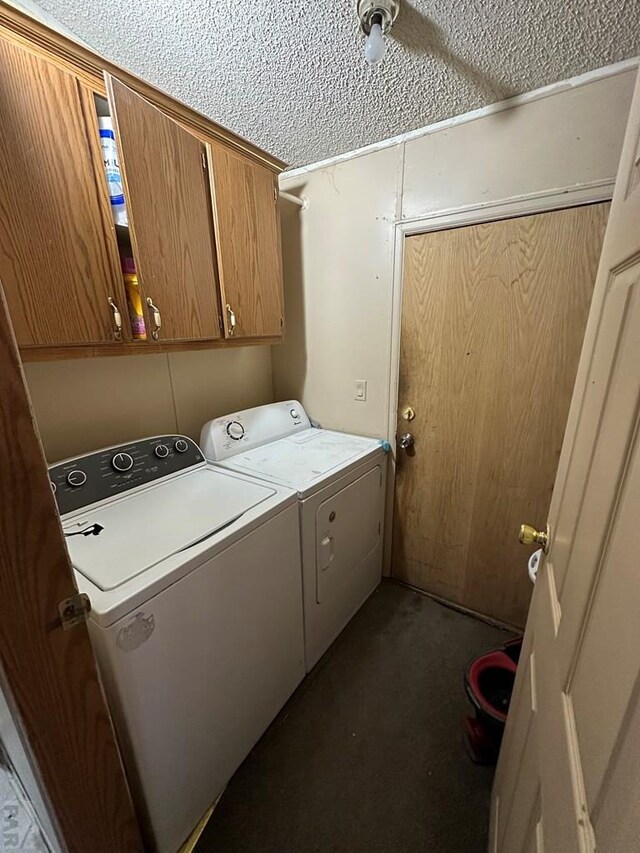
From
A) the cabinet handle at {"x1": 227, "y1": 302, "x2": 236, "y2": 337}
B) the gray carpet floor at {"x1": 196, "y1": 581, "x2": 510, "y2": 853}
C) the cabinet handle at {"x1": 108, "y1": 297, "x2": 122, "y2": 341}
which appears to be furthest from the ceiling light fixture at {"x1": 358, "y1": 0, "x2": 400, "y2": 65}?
the gray carpet floor at {"x1": 196, "y1": 581, "x2": 510, "y2": 853}

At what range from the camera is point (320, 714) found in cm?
147

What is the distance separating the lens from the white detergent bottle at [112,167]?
1.09 m

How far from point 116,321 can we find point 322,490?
0.98 metres

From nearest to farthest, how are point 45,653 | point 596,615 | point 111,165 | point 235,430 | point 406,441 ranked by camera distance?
point 596,615 < point 45,653 < point 111,165 < point 235,430 < point 406,441

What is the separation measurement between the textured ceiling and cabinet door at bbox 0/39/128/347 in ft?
1.28

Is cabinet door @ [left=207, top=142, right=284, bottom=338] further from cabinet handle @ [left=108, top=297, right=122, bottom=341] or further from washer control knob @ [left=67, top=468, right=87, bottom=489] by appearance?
washer control knob @ [left=67, top=468, right=87, bottom=489]

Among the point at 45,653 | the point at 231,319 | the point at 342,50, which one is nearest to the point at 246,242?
the point at 231,319

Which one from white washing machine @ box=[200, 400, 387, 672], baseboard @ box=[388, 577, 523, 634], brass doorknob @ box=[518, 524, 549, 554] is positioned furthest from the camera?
baseboard @ box=[388, 577, 523, 634]

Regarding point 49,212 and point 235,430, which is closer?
point 49,212

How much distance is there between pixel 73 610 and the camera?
2.23 ft

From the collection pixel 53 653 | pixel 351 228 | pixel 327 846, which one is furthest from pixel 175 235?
pixel 327 846

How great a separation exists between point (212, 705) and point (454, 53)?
89.4 inches

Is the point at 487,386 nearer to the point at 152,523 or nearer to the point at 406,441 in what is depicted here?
the point at 406,441

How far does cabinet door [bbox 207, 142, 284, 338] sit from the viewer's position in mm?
1439
